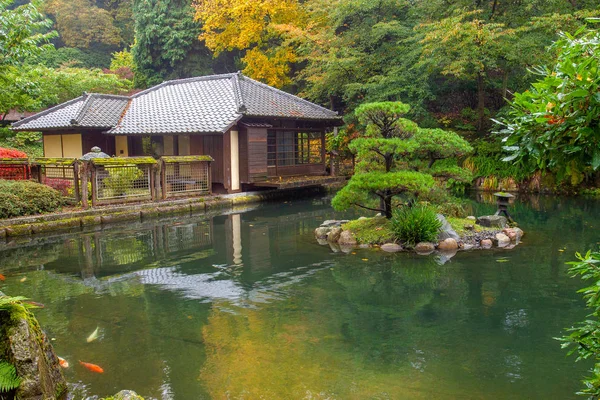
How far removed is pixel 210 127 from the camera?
17.0 metres

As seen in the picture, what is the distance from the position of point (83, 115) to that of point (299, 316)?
15.8 m

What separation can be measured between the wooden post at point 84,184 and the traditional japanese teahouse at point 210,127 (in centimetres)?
436

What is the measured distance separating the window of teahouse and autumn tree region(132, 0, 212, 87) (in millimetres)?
12607

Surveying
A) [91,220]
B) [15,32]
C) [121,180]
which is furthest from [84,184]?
[15,32]

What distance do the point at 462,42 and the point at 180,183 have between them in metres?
11.2

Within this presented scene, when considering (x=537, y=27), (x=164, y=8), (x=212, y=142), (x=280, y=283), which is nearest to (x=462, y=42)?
(x=537, y=27)

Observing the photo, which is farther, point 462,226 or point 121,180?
point 121,180

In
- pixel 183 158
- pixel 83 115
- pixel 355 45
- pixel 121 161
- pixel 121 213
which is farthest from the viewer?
pixel 355 45

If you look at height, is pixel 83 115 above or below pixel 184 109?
below

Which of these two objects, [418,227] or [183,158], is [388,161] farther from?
[183,158]

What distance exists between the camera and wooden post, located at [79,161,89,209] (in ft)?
44.8

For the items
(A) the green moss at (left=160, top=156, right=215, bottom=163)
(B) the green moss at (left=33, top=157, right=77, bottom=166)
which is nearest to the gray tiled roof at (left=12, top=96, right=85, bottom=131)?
(B) the green moss at (left=33, top=157, right=77, bottom=166)

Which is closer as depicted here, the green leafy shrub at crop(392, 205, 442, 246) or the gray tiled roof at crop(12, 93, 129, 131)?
the green leafy shrub at crop(392, 205, 442, 246)

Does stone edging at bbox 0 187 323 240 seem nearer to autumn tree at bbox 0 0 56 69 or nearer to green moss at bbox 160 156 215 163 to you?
green moss at bbox 160 156 215 163
